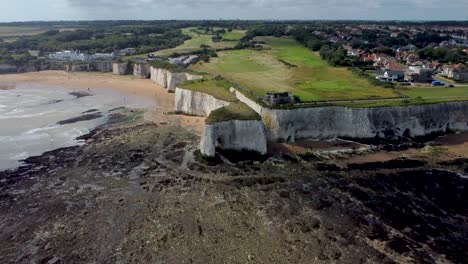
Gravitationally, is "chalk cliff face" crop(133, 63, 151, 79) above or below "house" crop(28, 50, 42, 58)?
below

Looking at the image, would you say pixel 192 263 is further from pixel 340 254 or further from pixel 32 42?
pixel 32 42

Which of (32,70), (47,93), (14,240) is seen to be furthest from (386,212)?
(32,70)

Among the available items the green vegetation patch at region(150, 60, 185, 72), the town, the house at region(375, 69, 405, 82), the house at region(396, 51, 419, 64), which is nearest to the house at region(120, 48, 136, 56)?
the green vegetation patch at region(150, 60, 185, 72)

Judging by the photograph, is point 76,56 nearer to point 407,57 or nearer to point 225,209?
point 407,57

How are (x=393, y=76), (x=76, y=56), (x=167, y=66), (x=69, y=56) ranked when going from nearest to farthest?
(x=393, y=76)
(x=167, y=66)
(x=76, y=56)
(x=69, y=56)

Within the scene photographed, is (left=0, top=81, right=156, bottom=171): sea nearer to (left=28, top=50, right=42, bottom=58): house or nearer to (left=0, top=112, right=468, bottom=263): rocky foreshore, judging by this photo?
(left=0, top=112, right=468, bottom=263): rocky foreshore

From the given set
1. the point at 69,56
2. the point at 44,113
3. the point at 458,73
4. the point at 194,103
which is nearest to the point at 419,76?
the point at 458,73
